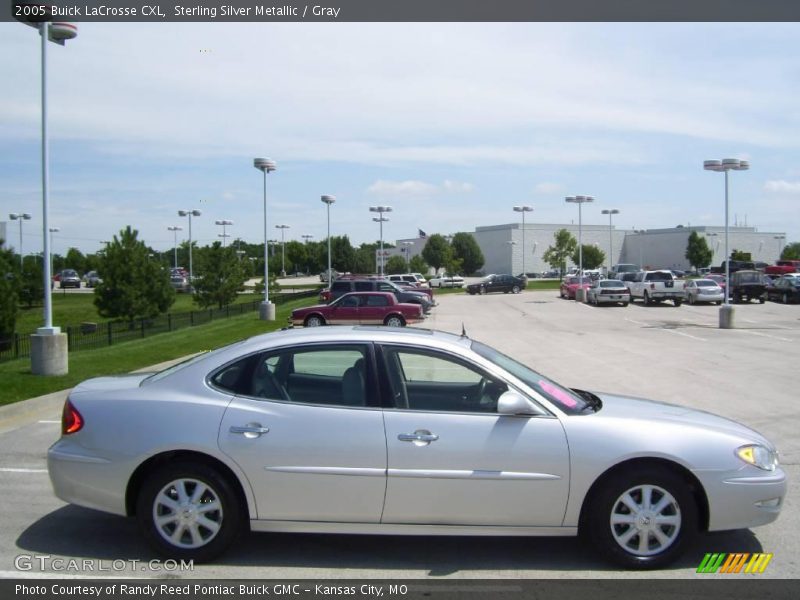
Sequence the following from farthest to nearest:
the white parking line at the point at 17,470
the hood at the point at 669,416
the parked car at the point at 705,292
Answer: the parked car at the point at 705,292 < the white parking line at the point at 17,470 < the hood at the point at 669,416

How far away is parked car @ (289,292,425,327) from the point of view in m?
28.6

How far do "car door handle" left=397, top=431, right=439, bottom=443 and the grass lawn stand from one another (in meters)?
8.41

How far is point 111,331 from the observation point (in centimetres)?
2170

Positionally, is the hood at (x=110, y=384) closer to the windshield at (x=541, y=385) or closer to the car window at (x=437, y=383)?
the car window at (x=437, y=383)

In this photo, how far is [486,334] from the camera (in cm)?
2698

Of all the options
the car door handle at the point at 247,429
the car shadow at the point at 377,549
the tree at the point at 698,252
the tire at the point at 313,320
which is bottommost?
the car shadow at the point at 377,549

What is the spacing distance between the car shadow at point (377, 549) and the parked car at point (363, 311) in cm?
2268

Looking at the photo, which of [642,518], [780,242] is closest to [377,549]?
[642,518]

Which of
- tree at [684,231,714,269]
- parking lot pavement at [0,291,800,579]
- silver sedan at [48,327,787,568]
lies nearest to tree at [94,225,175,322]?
parking lot pavement at [0,291,800,579]

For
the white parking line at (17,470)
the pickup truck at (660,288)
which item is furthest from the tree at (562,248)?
the white parking line at (17,470)

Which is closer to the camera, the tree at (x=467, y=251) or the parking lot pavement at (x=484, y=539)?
the parking lot pavement at (x=484, y=539)

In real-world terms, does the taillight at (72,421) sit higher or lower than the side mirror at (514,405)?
lower

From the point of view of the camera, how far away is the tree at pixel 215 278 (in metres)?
40.0

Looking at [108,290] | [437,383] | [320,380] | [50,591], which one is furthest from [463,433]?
[108,290]
